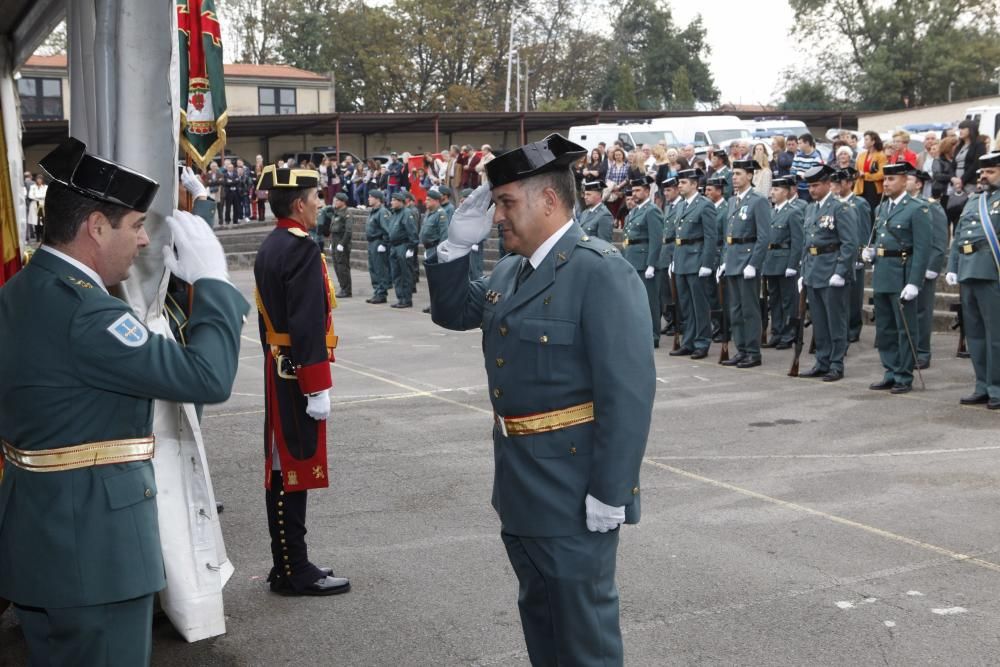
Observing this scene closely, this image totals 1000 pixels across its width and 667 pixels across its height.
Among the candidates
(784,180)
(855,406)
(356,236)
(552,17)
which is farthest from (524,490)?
Answer: (552,17)

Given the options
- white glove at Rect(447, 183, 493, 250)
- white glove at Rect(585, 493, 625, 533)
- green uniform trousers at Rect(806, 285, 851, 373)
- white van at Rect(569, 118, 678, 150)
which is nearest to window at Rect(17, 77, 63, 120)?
white van at Rect(569, 118, 678, 150)

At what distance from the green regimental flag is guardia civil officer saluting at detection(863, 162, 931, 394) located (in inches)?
297

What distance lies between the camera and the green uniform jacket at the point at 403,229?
19906 mm

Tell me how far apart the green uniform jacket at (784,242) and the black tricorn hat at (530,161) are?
10141mm

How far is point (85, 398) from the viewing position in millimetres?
2967

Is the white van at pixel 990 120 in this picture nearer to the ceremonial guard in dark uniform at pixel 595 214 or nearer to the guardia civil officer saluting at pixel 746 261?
the ceremonial guard in dark uniform at pixel 595 214

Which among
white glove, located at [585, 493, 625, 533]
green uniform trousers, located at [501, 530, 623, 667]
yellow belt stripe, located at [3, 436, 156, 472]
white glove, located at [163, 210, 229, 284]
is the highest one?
white glove, located at [163, 210, 229, 284]

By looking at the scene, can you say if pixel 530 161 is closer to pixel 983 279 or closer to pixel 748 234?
pixel 983 279

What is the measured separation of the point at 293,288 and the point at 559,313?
204cm

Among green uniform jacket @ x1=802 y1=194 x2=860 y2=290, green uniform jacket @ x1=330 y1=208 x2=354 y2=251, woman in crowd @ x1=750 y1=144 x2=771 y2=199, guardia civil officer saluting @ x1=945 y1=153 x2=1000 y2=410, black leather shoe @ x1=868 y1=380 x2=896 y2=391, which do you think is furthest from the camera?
green uniform jacket @ x1=330 y1=208 x2=354 y2=251

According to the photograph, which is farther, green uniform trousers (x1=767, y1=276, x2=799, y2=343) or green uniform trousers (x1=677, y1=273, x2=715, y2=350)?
green uniform trousers (x1=767, y1=276, x2=799, y2=343)

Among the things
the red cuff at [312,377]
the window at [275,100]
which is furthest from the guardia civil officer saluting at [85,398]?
the window at [275,100]

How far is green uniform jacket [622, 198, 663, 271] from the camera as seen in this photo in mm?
14547

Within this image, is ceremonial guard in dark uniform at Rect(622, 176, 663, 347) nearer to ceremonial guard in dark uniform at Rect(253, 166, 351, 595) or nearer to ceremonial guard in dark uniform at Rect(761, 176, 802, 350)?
ceremonial guard in dark uniform at Rect(761, 176, 802, 350)
